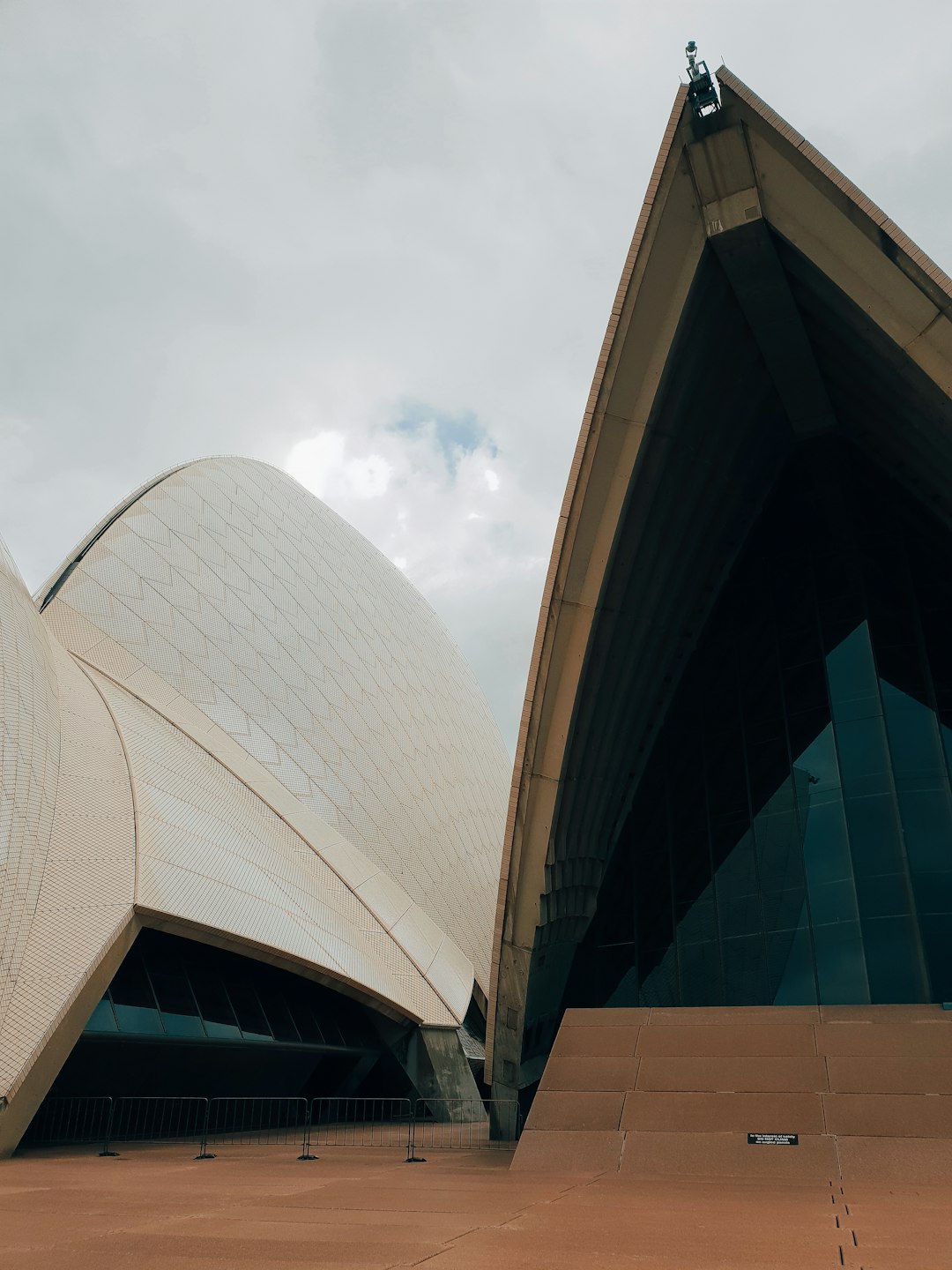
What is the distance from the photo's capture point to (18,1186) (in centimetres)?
845

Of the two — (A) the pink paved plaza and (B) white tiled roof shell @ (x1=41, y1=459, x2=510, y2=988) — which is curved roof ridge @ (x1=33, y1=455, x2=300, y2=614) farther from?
(A) the pink paved plaza

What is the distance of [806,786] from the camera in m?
14.8

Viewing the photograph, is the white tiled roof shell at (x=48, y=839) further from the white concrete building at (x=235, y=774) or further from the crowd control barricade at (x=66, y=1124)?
the crowd control barricade at (x=66, y=1124)

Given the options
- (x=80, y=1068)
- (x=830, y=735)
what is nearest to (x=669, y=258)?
(x=830, y=735)

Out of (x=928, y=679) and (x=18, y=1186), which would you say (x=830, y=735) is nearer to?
(x=928, y=679)

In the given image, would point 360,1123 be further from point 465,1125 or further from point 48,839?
point 48,839

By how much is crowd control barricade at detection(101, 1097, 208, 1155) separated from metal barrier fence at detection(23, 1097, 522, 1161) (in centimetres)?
1

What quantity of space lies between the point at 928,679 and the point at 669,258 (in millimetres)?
7448

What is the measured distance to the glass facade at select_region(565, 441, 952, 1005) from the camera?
1355 centimetres

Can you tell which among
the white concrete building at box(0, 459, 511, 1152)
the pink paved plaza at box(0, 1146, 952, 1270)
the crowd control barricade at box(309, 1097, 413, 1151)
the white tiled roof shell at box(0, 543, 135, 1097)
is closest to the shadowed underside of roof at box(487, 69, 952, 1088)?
the crowd control barricade at box(309, 1097, 413, 1151)

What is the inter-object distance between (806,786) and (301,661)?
14304 millimetres

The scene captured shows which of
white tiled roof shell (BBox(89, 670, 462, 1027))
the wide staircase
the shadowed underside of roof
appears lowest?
the wide staircase

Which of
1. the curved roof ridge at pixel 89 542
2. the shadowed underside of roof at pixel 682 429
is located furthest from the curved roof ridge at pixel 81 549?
the shadowed underside of roof at pixel 682 429

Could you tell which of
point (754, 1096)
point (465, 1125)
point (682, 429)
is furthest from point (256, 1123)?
point (682, 429)
